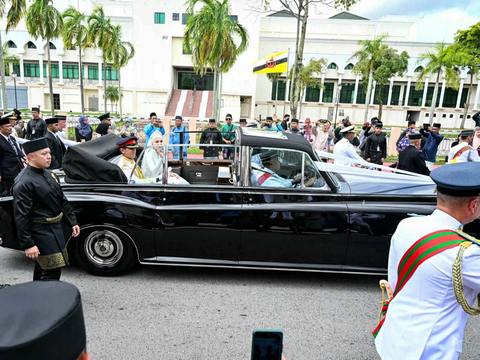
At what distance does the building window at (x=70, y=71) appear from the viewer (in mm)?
52394

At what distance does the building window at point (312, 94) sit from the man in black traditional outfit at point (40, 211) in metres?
52.3

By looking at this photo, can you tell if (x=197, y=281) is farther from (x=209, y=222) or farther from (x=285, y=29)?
(x=285, y=29)

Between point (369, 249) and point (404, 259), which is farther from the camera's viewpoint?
point (369, 249)

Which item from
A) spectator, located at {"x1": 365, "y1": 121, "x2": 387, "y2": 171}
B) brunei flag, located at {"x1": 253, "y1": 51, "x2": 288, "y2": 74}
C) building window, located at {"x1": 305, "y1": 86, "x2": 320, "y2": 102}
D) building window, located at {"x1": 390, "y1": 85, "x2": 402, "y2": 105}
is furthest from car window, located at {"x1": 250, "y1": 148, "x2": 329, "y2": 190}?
building window, located at {"x1": 390, "y1": 85, "x2": 402, "y2": 105}

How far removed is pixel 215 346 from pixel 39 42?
60.0 m

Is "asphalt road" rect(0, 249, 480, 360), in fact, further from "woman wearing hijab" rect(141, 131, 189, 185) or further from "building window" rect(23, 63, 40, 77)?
"building window" rect(23, 63, 40, 77)

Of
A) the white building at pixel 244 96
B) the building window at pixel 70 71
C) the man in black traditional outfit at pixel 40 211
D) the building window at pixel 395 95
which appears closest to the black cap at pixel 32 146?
the man in black traditional outfit at pixel 40 211

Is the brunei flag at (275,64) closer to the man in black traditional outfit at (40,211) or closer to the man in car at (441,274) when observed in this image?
the man in black traditional outfit at (40,211)

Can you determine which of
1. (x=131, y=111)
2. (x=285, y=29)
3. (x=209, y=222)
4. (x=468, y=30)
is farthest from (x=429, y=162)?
(x=285, y=29)

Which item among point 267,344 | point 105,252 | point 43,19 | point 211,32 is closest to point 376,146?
point 105,252

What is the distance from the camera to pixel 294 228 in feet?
13.4

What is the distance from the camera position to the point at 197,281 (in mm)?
4395

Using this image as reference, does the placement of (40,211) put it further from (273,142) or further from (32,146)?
(273,142)

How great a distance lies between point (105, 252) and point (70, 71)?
56.3 meters
